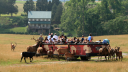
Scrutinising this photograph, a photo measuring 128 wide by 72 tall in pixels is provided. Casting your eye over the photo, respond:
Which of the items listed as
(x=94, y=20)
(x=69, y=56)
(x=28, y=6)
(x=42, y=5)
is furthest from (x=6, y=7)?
(x=69, y=56)

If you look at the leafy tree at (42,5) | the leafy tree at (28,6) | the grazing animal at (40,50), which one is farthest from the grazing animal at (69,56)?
the leafy tree at (28,6)

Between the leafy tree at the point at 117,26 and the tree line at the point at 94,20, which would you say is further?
the tree line at the point at 94,20

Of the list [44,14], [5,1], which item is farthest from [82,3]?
[5,1]

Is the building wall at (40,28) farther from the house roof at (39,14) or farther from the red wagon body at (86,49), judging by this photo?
the red wagon body at (86,49)

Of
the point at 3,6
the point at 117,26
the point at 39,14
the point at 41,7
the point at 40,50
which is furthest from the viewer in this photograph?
the point at 41,7

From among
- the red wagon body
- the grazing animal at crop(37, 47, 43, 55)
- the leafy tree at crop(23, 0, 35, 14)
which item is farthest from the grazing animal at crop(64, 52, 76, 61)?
the leafy tree at crop(23, 0, 35, 14)

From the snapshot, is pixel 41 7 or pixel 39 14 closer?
pixel 39 14

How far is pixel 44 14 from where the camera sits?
116m

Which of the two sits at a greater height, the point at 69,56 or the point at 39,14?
the point at 39,14

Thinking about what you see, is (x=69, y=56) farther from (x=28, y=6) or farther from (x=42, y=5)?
(x=28, y=6)

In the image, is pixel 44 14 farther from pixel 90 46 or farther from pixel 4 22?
pixel 90 46

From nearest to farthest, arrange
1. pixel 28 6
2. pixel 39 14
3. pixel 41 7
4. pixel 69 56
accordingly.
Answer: pixel 69 56, pixel 39 14, pixel 41 7, pixel 28 6

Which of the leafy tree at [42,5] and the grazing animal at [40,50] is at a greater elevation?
the leafy tree at [42,5]

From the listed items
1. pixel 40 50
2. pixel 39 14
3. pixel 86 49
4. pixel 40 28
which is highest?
pixel 39 14
